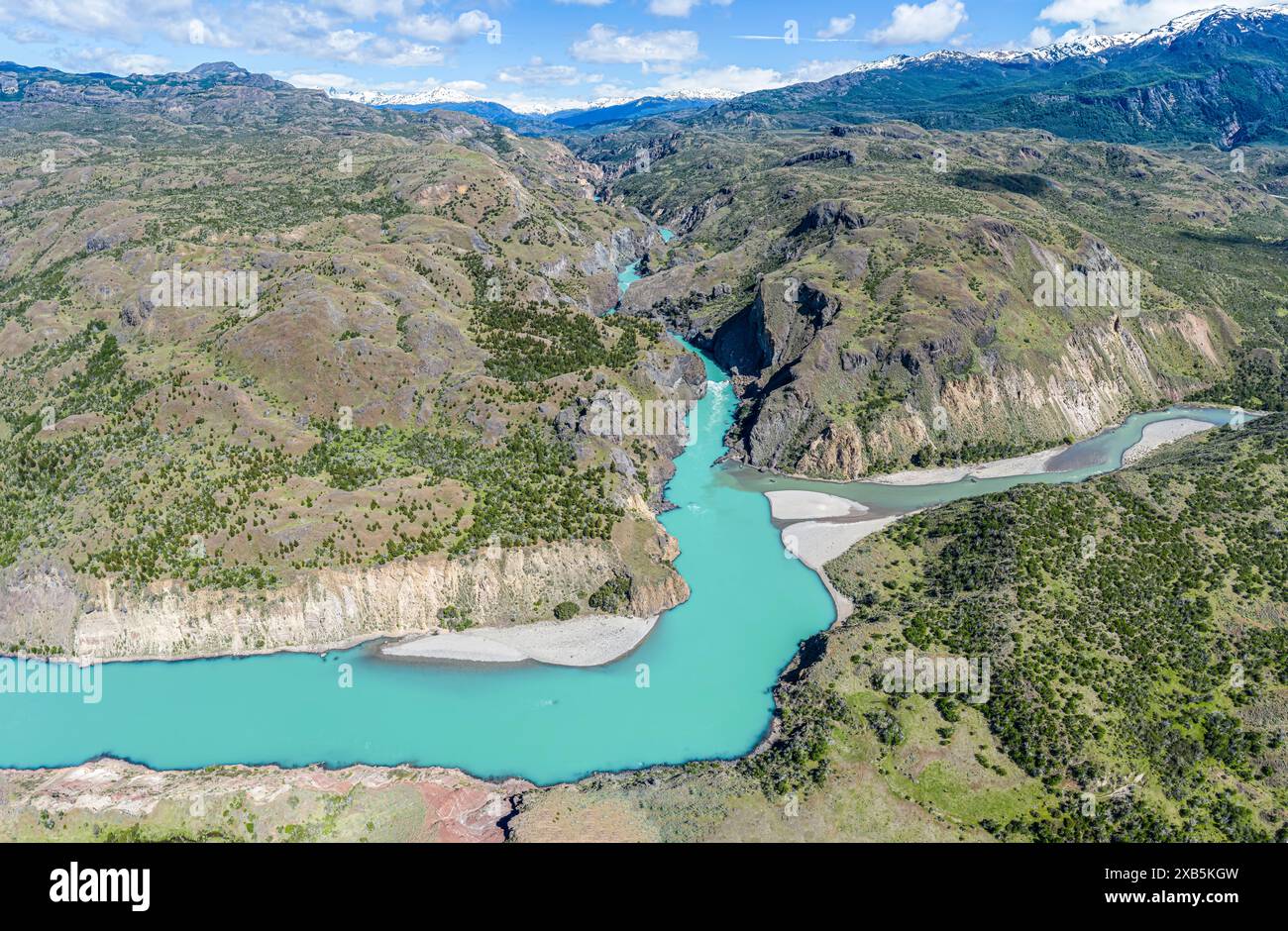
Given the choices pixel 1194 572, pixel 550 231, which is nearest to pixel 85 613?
pixel 1194 572

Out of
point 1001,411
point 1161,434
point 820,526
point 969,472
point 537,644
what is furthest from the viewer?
point 1161,434

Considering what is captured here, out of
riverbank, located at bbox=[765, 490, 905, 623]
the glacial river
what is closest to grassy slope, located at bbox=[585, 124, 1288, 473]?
riverbank, located at bbox=[765, 490, 905, 623]

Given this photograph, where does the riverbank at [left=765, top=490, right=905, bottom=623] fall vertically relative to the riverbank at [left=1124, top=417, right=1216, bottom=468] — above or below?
below

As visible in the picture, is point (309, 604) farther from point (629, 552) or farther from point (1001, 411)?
point (1001, 411)

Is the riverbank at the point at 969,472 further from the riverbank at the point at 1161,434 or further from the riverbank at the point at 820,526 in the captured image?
the riverbank at the point at 1161,434

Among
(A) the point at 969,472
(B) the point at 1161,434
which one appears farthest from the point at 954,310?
(B) the point at 1161,434

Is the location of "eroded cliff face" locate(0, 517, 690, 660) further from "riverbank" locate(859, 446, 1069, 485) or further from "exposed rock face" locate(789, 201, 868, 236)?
"exposed rock face" locate(789, 201, 868, 236)
